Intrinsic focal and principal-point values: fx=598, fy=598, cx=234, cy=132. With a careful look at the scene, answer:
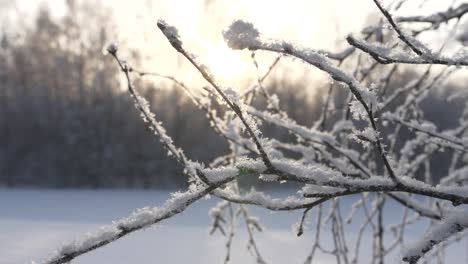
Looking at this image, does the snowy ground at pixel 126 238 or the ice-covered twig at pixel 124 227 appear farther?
the snowy ground at pixel 126 238

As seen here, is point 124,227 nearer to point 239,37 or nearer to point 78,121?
point 239,37

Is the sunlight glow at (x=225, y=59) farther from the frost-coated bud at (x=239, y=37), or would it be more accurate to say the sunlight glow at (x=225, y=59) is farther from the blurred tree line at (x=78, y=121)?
the blurred tree line at (x=78, y=121)

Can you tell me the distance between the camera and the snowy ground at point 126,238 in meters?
6.60

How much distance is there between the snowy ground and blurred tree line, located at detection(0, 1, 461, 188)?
4.25m

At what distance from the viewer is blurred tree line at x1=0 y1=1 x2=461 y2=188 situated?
20.7 m

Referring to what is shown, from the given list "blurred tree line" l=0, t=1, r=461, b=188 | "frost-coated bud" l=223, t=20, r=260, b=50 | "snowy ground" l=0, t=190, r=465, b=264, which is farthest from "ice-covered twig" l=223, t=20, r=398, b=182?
"blurred tree line" l=0, t=1, r=461, b=188

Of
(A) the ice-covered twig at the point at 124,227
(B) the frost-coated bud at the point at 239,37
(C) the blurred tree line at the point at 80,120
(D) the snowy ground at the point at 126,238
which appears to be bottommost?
(A) the ice-covered twig at the point at 124,227

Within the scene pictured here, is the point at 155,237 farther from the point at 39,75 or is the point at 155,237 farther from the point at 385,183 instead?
the point at 39,75

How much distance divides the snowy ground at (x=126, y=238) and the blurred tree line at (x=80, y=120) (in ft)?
13.9

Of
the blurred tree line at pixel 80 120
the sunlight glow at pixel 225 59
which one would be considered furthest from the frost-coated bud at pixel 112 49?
the blurred tree line at pixel 80 120

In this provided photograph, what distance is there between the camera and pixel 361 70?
1.51 metres

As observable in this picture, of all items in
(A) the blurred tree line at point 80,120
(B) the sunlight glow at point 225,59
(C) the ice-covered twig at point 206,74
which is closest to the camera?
(C) the ice-covered twig at point 206,74

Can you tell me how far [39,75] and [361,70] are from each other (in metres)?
22.8

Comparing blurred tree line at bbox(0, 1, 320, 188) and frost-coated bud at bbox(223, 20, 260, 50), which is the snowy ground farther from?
blurred tree line at bbox(0, 1, 320, 188)
